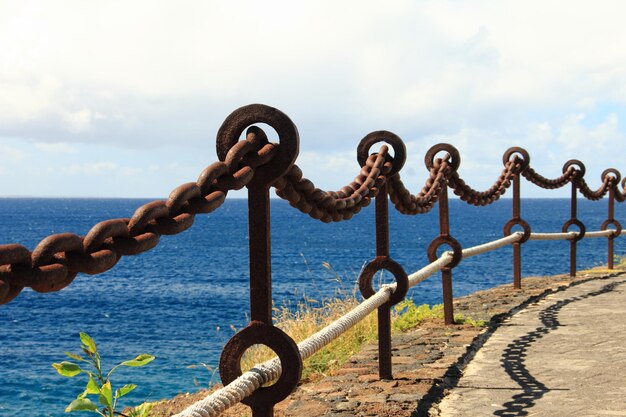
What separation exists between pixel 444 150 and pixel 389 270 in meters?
2.19

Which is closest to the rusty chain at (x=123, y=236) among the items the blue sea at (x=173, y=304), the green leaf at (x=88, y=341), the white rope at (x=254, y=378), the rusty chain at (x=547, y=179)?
the white rope at (x=254, y=378)

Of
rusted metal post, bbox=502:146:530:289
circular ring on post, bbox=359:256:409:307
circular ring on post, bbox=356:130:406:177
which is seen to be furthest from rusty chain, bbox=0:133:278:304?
rusted metal post, bbox=502:146:530:289

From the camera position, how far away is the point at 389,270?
505cm

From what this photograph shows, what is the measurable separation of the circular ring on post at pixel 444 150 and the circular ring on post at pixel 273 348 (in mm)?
4113

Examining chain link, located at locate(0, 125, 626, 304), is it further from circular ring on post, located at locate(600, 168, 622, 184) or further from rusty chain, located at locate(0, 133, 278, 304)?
circular ring on post, located at locate(600, 168, 622, 184)

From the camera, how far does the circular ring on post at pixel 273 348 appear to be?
3012 millimetres

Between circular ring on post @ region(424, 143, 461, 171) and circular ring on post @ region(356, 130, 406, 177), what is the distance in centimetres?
189

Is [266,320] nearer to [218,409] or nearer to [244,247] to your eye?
[218,409]

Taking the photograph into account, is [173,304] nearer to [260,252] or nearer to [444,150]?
[444,150]

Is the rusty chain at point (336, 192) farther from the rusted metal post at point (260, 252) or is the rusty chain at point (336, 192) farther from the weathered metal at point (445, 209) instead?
the weathered metal at point (445, 209)

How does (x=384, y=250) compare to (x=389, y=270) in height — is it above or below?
above

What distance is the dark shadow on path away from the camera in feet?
14.8

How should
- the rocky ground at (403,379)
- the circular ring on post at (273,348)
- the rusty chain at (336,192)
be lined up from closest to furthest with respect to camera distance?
the circular ring on post at (273,348), the rusty chain at (336,192), the rocky ground at (403,379)

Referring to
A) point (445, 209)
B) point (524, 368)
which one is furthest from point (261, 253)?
point (445, 209)
